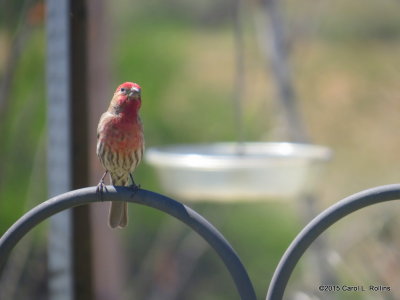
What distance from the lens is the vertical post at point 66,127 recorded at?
2566 mm

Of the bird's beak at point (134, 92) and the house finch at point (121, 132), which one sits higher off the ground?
the bird's beak at point (134, 92)

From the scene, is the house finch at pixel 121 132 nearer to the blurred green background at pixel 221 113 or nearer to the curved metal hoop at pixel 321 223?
the curved metal hoop at pixel 321 223

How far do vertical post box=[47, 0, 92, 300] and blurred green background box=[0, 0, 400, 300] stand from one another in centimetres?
203

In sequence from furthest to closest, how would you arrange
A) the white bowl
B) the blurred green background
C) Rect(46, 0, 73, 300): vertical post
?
the blurred green background → the white bowl → Rect(46, 0, 73, 300): vertical post

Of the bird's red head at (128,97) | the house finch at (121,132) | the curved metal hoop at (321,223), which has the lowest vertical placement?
the curved metal hoop at (321,223)

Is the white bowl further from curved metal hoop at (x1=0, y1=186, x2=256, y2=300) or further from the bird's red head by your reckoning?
curved metal hoop at (x1=0, y1=186, x2=256, y2=300)

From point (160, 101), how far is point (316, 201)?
164cm

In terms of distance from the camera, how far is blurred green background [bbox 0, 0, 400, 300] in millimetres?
5059

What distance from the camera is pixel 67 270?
263cm

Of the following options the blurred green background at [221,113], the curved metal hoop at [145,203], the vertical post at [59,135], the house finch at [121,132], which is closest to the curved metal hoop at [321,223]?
the curved metal hoop at [145,203]

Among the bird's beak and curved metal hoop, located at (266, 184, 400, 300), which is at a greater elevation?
the bird's beak

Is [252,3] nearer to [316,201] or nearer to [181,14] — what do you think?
[316,201]

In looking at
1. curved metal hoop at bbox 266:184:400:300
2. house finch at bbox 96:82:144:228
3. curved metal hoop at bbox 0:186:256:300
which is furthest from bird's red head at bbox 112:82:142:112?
curved metal hoop at bbox 266:184:400:300

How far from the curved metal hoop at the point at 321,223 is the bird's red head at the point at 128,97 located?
2.91 feet
